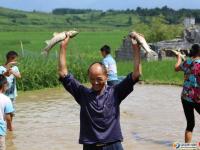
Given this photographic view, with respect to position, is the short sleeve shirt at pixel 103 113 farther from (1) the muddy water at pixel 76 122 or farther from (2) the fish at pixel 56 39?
(1) the muddy water at pixel 76 122

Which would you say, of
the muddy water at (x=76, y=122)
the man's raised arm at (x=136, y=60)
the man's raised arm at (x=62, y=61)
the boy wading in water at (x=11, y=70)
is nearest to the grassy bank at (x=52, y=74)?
the muddy water at (x=76, y=122)

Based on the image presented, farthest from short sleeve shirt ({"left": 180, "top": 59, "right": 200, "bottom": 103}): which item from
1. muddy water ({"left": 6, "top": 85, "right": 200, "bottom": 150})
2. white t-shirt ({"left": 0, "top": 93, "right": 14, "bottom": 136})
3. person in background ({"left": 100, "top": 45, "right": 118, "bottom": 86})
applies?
person in background ({"left": 100, "top": 45, "right": 118, "bottom": 86})

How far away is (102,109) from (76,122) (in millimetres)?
7175

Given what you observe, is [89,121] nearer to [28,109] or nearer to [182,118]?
[182,118]

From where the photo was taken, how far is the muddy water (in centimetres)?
977

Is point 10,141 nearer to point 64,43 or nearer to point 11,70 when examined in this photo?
point 11,70

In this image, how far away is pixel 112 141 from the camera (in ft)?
16.5

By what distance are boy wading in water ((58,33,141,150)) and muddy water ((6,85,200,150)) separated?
4293mm

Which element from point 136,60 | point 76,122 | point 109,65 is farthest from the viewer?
point 109,65

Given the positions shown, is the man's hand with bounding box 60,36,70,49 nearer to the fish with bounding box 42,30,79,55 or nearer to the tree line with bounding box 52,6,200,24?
the fish with bounding box 42,30,79,55

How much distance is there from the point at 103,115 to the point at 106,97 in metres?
0.17

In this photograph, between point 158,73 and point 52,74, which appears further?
point 158,73

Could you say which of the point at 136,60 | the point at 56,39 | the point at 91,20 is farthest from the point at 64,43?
the point at 91,20

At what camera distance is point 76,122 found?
39.9ft
